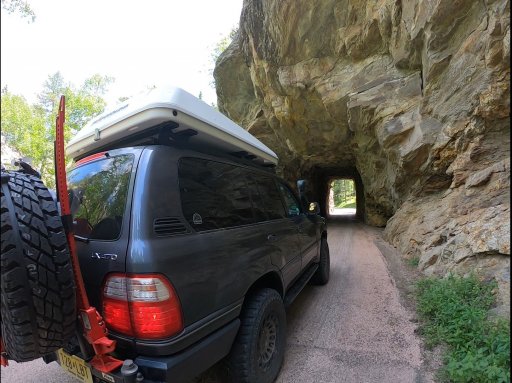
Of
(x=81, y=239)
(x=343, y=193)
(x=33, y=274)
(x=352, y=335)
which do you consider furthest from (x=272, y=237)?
(x=343, y=193)

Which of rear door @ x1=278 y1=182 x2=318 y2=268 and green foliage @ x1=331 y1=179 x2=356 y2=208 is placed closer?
rear door @ x1=278 y1=182 x2=318 y2=268

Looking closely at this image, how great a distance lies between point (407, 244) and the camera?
6.27 m

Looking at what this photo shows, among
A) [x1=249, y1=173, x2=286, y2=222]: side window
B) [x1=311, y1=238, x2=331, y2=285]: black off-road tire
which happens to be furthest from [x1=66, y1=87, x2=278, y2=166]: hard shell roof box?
[x1=311, y1=238, x2=331, y2=285]: black off-road tire

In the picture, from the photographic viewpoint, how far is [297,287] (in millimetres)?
3424

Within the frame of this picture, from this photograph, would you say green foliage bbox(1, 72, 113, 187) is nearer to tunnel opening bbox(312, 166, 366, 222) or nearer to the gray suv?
tunnel opening bbox(312, 166, 366, 222)

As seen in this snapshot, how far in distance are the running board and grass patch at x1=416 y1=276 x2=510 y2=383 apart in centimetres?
132

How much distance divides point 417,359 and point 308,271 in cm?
165

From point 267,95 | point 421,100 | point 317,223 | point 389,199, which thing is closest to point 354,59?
point 421,100

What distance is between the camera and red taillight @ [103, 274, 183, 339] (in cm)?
158

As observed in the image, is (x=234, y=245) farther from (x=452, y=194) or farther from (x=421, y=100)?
(x=421, y=100)

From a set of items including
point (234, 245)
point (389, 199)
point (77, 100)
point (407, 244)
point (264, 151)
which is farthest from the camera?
point (77, 100)

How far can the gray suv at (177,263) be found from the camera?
1.61 metres

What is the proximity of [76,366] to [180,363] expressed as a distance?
70 cm

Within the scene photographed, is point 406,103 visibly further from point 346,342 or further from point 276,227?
point 346,342
